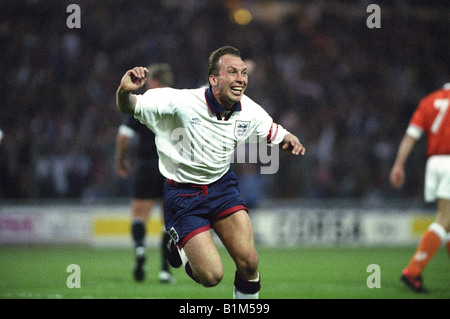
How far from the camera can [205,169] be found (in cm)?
499

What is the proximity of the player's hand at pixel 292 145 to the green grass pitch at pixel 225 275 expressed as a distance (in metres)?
1.65

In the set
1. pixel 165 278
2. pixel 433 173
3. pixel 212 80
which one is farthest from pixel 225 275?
pixel 212 80

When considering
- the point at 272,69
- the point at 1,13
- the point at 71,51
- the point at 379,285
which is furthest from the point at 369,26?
the point at 379,285

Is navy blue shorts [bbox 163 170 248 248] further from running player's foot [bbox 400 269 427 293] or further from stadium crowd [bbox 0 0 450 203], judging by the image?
stadium crowd [bbox 0 0 450 203]

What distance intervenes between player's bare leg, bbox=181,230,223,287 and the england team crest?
804 mm

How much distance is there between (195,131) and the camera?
4906 millimetres

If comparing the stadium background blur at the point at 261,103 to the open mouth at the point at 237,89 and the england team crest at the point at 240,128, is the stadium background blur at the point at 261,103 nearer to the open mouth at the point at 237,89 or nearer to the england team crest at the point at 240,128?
the england team crest at the point at 240,128

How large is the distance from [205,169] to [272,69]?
11.4 metres

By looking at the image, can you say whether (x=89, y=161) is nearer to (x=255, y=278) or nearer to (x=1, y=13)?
(x=1, y=13)

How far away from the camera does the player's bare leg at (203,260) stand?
476cm

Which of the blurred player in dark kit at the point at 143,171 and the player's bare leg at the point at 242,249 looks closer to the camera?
the player's bare leg at the point at 242,249

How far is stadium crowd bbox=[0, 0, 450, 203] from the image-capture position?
41.5ft

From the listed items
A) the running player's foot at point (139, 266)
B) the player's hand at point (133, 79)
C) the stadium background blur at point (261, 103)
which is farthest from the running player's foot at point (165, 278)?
the player's hand at point (133, 79)

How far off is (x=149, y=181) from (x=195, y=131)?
8.51ft
